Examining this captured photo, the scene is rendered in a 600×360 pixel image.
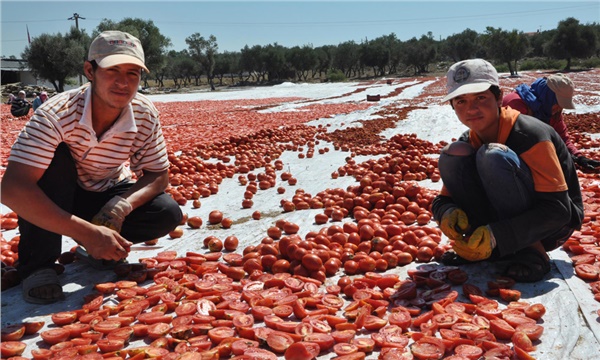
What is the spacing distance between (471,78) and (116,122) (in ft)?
6.79

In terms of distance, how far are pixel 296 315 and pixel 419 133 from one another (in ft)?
23.9

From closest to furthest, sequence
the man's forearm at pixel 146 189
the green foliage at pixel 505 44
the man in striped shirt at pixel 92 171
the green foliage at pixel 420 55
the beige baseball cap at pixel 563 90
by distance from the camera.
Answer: the man in striped shirt at pixel 92 171
the man's forearm at pixel 146 189
the beige baseball cap at pixel 563 90
the green foliage at pixel 505 44
the green foliage at pixel 420 55

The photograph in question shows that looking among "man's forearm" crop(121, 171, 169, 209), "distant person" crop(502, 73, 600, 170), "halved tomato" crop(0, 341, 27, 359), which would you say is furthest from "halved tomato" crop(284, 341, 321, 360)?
"distant person" crop(502, 73, 600, 170)

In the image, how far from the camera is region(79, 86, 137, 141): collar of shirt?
102 inches

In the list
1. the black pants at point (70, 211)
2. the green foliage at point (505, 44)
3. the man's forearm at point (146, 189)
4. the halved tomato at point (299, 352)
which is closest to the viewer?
the halved tomato at point (299, 352)

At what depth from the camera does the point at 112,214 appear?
105 inches

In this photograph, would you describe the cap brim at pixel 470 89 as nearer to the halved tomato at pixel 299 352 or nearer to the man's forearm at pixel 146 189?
the halved tomato at pixel 299 352

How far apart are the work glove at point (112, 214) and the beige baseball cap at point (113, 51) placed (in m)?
0.79

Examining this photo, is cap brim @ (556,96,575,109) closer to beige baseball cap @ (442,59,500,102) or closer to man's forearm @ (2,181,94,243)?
beige baseball cap @ (442,59,500,102)

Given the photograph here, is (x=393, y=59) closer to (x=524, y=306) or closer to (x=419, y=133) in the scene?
(x=419, y=133)

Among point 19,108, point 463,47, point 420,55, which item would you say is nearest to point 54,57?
point 19,108

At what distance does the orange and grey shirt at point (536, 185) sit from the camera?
2.42 m

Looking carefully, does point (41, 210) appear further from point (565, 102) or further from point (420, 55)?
point (420, 55)

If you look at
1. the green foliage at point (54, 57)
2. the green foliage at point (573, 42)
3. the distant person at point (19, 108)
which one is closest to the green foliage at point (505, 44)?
the green foliage at point (573, 42)
